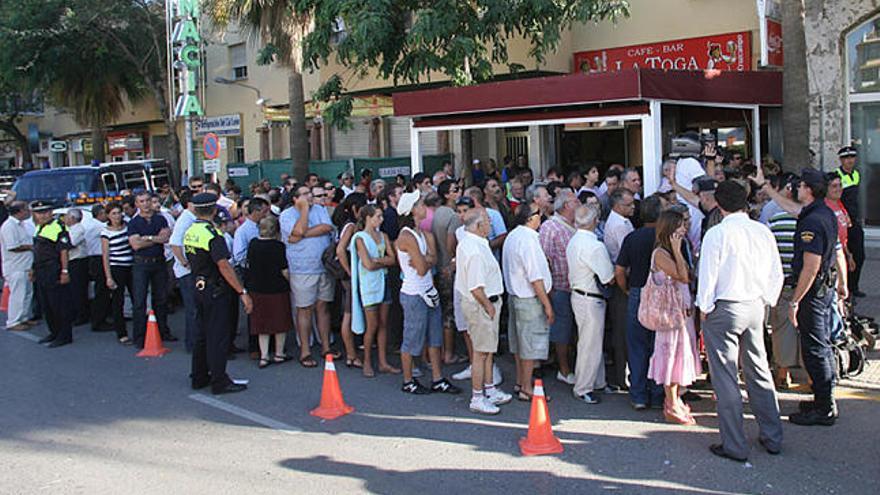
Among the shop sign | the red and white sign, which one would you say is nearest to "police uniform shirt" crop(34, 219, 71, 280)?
the red and white sign

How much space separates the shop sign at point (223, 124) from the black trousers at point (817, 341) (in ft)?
78.1

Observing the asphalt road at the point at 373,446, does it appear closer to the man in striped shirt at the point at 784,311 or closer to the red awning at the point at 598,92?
the man in striped shirt at the point at 784,311

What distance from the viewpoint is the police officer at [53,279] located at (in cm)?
1062

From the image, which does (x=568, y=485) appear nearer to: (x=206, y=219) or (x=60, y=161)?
(x=206, y=219)

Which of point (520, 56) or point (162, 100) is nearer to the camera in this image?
point (520, 56)

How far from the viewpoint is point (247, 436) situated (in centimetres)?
677

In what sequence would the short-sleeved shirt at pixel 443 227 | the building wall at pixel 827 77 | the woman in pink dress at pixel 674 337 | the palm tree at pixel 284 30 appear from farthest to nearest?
1. the palm tree at pixel 284 30
2. the building wall at pixel 827 77
3. the short-sleeved shirt at pixel 443 227
4. the woman in pink dress at pixel 674 337

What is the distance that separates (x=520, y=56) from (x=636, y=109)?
7913 mm

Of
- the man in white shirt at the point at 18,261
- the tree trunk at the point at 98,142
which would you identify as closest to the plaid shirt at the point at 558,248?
the man in white shirt at the point at 18,261

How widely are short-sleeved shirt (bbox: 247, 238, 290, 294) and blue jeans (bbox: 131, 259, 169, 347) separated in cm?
194

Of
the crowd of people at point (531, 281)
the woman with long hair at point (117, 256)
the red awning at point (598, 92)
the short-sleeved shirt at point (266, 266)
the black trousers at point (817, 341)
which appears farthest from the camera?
the red awning at point (598, 92)

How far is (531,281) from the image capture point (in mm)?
6992

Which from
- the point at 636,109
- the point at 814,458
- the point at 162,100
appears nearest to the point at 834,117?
the point at 636,109

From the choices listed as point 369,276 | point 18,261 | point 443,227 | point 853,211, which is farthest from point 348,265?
point 853,211
